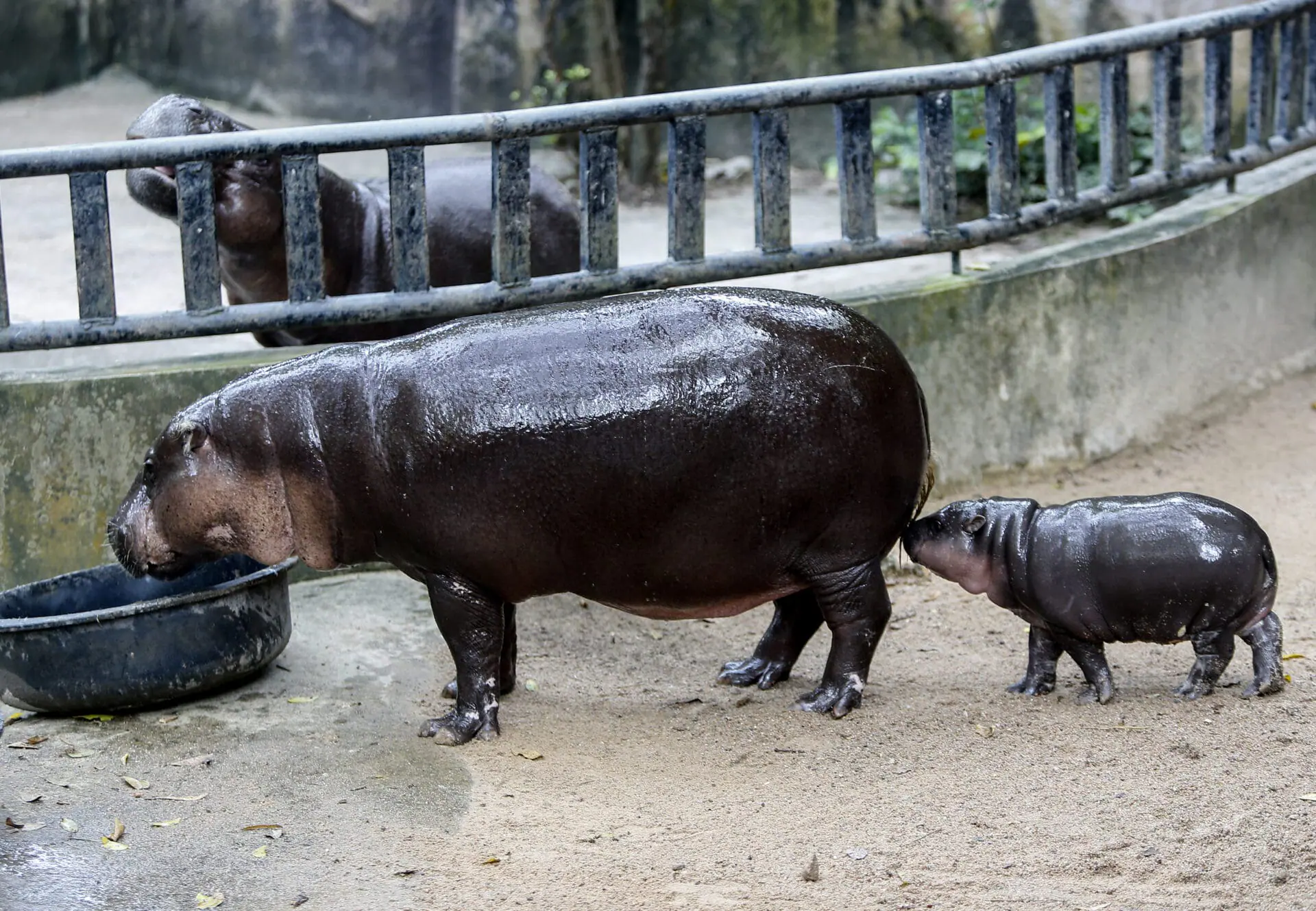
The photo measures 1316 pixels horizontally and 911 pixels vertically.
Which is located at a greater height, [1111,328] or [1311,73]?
[1311,73]

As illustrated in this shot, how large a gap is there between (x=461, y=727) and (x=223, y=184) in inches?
99.7

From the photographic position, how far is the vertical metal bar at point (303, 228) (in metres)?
5.87

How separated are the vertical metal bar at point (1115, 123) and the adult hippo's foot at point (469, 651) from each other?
12.6ft

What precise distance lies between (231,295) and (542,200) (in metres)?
1.38

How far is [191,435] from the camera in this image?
5.10 meters

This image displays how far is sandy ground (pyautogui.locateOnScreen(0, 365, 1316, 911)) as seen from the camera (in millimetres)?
4047

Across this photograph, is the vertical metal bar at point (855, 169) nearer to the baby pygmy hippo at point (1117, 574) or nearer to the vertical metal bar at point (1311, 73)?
the baby pygmy hippo at point (1117, 574)

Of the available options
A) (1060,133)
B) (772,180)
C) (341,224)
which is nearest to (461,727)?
(341,224)

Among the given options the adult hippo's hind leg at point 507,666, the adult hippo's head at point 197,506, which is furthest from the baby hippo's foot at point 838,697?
the adult hippo's head at point 197,506

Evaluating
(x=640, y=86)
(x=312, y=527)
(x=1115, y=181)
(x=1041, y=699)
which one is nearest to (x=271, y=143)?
(x=312, y=527)

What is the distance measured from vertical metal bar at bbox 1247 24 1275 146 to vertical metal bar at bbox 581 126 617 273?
3.63 metres

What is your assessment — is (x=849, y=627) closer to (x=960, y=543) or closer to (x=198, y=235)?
(x=960, y=543)

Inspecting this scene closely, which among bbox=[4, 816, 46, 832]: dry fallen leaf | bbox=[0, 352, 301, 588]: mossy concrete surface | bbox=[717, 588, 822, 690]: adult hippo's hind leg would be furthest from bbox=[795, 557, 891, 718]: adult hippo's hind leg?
bbox=[0, 352, 301, 588]: mossy concrete surface

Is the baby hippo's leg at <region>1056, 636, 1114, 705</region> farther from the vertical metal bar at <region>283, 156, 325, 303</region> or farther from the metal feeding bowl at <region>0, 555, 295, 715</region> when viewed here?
the vertical metal bar at <region>283, 156, 325, 303</region>
